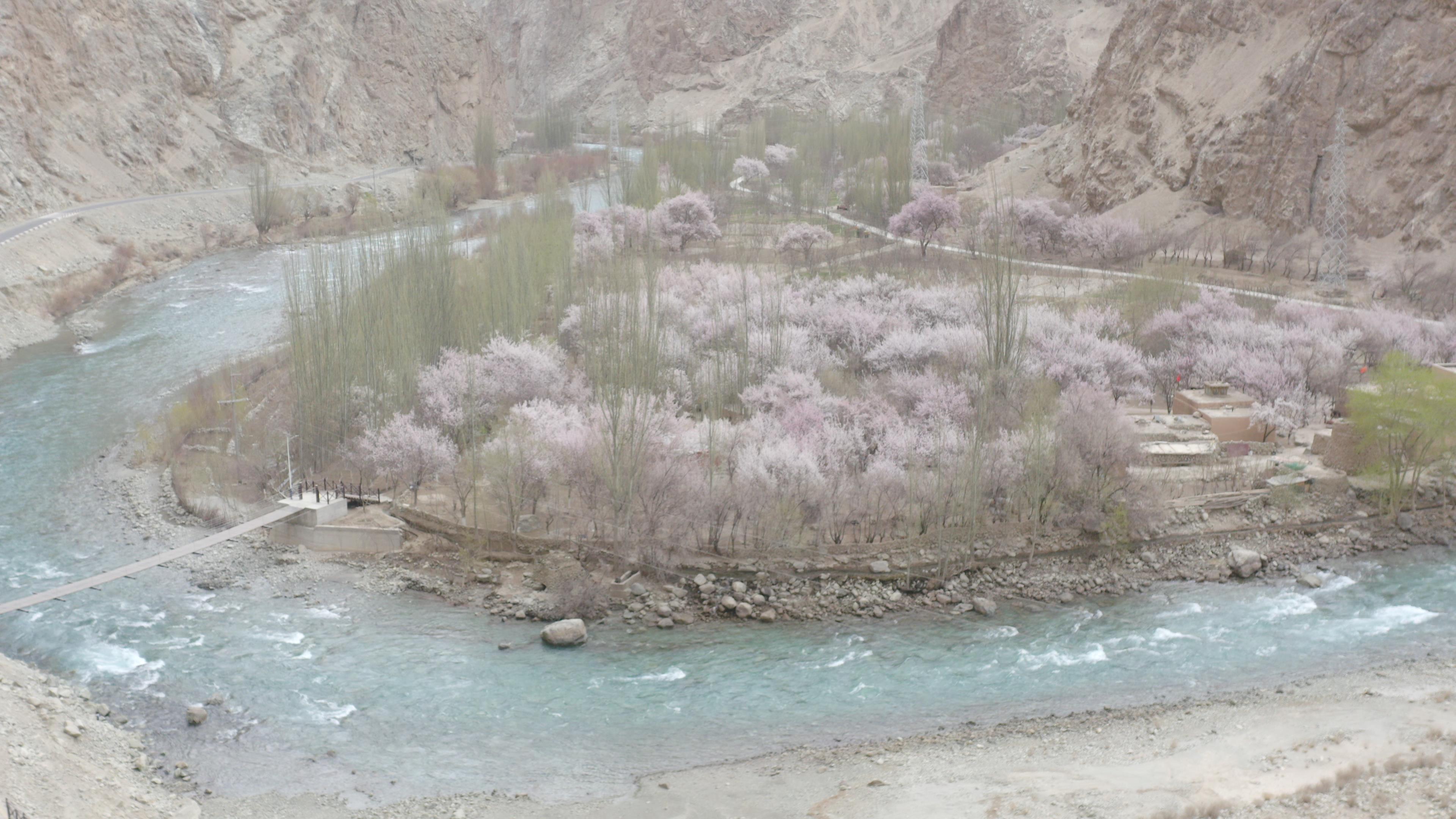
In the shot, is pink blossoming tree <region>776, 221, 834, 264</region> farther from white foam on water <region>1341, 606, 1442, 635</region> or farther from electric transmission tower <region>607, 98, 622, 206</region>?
white foam on water <region>1341, 606, 1442, 635</region>

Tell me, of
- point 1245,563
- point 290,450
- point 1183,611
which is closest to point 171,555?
point 290,450

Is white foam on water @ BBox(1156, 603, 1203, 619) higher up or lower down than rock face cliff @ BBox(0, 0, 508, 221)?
lower down

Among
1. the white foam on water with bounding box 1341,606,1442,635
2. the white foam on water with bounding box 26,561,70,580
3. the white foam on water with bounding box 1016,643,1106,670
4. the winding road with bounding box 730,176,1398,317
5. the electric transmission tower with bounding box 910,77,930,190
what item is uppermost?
the electric transmission tower with bounding box 910,77,930,190

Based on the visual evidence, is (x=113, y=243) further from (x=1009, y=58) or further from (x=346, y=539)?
(x=1009, y=58)

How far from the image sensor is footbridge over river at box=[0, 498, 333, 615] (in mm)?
23156

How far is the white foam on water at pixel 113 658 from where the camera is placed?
21.1 metres

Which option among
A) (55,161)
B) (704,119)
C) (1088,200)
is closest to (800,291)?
(1088,200)

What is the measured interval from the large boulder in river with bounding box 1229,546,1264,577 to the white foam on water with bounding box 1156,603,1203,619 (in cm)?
185

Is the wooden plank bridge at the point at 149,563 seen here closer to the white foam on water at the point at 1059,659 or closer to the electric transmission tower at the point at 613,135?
the white foam on water at the point at 1059,659

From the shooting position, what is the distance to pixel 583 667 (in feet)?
71.8

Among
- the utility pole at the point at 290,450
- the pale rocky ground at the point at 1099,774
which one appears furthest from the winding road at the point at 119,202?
the pale rocky ground at the point at 1099,774

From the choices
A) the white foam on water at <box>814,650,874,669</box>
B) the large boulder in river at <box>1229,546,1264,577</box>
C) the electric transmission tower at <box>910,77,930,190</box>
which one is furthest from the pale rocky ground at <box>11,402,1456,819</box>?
the electric transmission tower at <box>910,77,930,190</box>

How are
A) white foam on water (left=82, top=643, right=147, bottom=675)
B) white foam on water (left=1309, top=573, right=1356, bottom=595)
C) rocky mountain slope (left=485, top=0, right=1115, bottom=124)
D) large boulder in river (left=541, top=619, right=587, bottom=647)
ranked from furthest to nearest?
rocky mountain slope (left=485, top=0, right=1115, bottom=124)
white foam on water (left=1309, top=573, right=1356, bottom=595)
large boulder in river (left=541, top=619, right=587, bottom=647)
white foam on water (left=82, top=643, right=147, bottom=675)

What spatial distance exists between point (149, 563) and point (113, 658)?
12.3 feet
